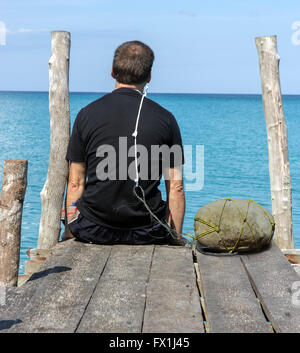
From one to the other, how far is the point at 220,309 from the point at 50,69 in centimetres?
364

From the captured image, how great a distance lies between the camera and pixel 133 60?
5.07m

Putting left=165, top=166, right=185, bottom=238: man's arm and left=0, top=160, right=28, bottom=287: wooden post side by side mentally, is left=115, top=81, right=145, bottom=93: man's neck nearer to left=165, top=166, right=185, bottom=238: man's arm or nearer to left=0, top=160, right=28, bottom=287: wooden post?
left=165, top=166, right=185, bottom=238: man's arm

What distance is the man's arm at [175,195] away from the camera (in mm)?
5250

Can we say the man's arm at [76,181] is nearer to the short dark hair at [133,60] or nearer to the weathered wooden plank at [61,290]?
the weathered wooden plank at [61,290]

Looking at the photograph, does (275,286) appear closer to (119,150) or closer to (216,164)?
(119,150)

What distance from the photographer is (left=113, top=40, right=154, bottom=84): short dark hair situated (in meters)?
5.08

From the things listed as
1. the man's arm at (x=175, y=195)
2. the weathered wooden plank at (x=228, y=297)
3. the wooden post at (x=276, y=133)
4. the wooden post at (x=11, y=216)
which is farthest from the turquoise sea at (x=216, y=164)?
the wooden post at (x=11, y=216)

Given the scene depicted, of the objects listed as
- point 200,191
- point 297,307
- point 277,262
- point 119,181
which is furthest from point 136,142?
point 200,191

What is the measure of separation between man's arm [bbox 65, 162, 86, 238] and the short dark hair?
0.93 m

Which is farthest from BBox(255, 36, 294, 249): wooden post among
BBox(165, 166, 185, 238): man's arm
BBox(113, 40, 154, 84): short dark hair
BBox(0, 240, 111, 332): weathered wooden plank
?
BBox(0, 240, 111, 332): weathered wooden plank

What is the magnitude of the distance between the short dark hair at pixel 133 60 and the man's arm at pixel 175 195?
0.91m

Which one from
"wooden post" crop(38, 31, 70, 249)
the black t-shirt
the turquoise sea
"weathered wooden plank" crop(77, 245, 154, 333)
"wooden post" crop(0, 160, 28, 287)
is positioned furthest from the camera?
the turquoise sea

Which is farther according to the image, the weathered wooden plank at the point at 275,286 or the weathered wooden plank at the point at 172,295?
the weathered wooden plank at the point at 275,286
